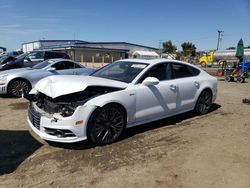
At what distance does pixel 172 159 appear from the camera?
4336 millimetres

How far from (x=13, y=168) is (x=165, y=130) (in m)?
3.03

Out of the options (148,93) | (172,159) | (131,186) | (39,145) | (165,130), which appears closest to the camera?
(131,186)

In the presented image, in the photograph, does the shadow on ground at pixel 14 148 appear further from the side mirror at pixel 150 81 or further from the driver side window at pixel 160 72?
the driver side window at pixel 160 72

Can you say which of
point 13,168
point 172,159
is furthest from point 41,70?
point 172,159

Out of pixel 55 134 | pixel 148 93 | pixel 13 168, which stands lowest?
pixel 13 168

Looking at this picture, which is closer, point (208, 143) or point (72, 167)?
point (72, 167)

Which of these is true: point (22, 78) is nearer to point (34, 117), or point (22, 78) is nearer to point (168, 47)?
point (34, 117)

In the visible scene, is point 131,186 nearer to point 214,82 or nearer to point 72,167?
point 72,167

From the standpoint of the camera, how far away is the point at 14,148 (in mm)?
4777

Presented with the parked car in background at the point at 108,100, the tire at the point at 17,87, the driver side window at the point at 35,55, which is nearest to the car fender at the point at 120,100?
the parked car in background at the point at 108,100

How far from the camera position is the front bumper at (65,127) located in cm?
445

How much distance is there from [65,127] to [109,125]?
0.78 m

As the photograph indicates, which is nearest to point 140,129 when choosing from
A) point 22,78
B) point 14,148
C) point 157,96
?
point 157,96

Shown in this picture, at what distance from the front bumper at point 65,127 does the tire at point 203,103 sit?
338cm
